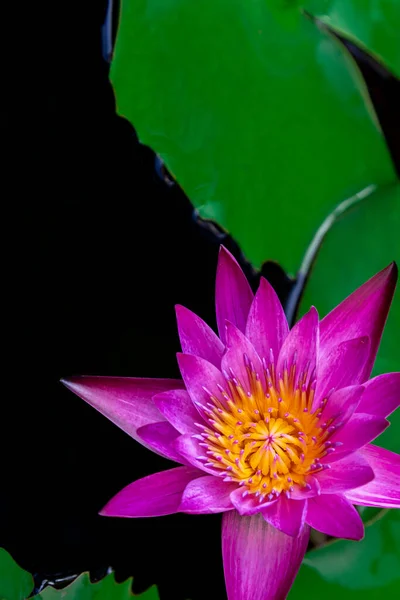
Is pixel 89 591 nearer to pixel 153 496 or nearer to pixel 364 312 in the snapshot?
pixel 153 496

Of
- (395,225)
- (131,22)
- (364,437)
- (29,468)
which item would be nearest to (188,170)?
(131,22)

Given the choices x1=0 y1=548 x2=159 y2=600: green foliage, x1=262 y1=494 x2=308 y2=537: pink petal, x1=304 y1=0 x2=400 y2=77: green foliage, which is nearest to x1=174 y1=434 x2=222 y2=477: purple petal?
x1=262 y1=494 x2=308 y2=537: pink petal

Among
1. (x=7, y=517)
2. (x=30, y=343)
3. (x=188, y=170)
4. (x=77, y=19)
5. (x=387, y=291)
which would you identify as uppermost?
(x=77, y=19)

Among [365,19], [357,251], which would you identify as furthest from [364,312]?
[365,19]

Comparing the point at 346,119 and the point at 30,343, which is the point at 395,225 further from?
the point at 30,343

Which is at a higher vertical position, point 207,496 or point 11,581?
point 207,496

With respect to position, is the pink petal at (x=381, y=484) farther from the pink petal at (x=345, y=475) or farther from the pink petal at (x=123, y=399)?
the pink petal at (x=123, y=399)

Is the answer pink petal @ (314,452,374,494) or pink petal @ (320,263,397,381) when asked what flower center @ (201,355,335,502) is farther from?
pink petal @ (320,263,397,381)
